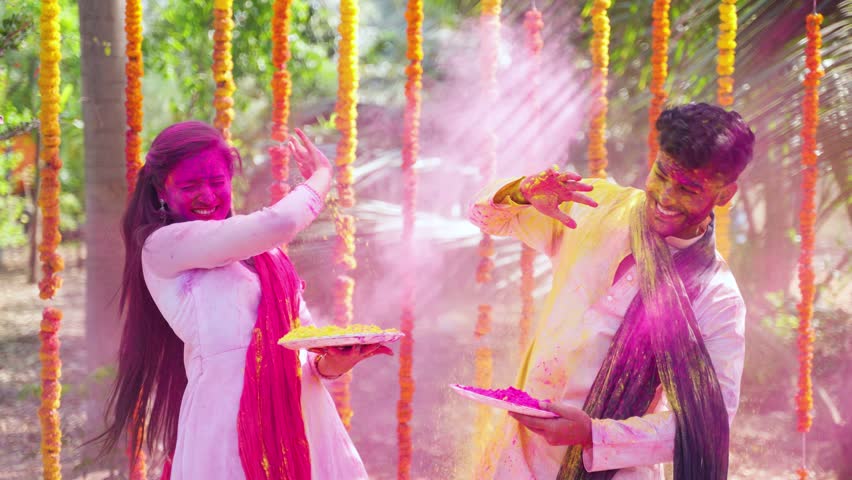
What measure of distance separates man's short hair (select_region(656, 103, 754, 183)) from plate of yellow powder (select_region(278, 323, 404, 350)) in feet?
2.48

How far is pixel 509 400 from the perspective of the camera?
1.62 metres

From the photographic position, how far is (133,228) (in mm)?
1805

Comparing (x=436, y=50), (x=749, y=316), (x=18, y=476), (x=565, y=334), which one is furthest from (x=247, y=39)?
(x=436, y=50)

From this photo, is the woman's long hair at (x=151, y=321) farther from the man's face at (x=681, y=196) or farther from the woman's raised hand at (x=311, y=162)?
the man's face at (x=681, y=196)

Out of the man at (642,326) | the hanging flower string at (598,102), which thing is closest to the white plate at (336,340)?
the man at (642,326)

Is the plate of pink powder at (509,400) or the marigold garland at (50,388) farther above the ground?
the plate of pink powder at (509,400)

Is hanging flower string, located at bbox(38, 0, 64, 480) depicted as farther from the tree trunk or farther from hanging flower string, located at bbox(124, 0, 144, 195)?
the tree trunk

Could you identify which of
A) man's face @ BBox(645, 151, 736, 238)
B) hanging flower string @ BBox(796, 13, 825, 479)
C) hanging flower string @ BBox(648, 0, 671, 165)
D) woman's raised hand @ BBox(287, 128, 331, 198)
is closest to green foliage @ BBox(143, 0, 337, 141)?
hanging flower string @ BBox(648, 0, 671, 165)

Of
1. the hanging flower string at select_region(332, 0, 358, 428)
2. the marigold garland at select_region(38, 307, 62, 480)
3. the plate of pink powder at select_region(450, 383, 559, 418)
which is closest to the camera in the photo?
the plate of pink powder at select_region(450, 383, 559, 418)

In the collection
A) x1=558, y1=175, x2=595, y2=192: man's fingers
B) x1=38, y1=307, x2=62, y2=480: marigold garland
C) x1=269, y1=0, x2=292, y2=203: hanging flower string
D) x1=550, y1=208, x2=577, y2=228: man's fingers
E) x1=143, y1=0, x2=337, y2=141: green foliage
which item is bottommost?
x1=38, y1=307, x2=62, y2=480: marigold garland

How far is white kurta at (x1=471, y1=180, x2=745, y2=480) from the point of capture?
1643mm

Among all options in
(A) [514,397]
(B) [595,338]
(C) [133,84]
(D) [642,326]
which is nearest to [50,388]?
(C) [133,84]

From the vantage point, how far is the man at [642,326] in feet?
5.33

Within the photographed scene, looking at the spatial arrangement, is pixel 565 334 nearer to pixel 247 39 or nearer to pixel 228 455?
pixel 228 455
